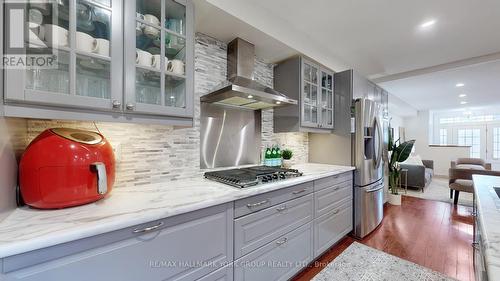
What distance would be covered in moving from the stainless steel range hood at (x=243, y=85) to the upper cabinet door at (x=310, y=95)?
40 cm

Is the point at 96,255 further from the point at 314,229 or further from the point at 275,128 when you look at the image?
the point at 275,128

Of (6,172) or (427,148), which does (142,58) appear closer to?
(6,172)

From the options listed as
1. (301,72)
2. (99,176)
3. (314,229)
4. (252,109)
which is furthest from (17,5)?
(314,229)

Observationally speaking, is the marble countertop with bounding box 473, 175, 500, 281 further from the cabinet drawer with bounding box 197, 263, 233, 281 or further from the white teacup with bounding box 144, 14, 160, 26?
the white teacup with bounding box 144, 14, 160, 26

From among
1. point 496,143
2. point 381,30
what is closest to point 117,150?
point 381,30

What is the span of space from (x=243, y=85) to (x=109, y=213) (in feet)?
4.28

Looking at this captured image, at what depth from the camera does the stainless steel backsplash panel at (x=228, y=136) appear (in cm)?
195

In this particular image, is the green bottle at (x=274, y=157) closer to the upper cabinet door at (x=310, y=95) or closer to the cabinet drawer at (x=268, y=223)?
the upper cabinet door at (x=310, y=95)

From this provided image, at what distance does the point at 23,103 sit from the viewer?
0.86m

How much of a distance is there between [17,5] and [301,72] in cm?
220

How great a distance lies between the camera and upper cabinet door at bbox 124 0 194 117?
3.81 ft

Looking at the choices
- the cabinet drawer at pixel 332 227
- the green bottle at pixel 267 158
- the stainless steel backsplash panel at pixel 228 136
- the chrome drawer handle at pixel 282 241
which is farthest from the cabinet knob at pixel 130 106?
the cabinet drawer at pixel 332 227

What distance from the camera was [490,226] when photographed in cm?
86

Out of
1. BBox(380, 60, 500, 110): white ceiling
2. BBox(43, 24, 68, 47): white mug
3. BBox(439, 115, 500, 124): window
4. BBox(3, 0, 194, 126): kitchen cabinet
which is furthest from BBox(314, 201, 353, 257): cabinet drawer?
BBox(439, 115, 500, 124): window
